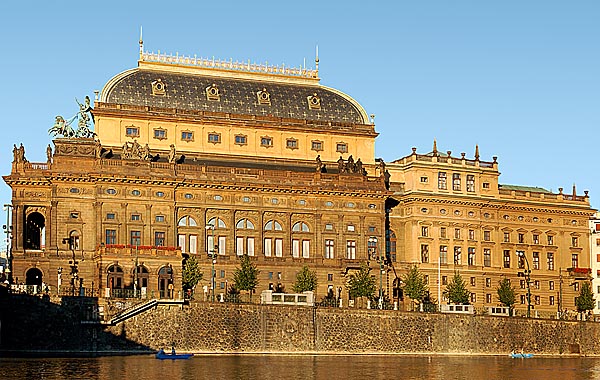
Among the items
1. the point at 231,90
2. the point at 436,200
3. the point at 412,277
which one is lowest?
the point at 412,277

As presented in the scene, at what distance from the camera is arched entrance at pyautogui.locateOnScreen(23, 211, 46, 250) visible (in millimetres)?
145500

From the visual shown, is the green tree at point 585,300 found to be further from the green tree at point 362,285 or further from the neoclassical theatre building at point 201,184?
the green tree at point 362,285

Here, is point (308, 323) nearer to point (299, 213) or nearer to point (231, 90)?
point (299, 213)

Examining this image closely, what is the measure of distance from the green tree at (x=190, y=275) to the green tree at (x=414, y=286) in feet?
87.1

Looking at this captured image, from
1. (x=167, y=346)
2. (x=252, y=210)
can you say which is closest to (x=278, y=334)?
(x=167, y=346)

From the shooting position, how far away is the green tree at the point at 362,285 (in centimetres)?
14025

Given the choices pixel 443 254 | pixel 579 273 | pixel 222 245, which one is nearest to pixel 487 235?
pixel 443 254

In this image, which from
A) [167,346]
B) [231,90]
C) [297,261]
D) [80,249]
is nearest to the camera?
[167,346]

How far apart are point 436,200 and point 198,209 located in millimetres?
32813

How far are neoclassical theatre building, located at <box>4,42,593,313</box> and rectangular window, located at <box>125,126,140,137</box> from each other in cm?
26

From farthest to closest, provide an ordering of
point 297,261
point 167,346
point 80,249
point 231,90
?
point 231,90, point 297,261, point 80,249, point 167,346

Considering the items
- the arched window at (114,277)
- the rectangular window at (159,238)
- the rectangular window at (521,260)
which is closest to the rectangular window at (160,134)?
the rectangular window at (159,238)

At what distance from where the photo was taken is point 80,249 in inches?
5394

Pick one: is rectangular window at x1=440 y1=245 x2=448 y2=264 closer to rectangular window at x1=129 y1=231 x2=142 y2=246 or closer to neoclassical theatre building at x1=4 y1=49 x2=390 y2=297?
neoclassical theatre building at x1=4 y1=49 x2=390 y2=297
